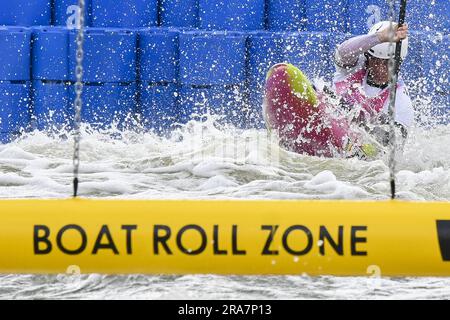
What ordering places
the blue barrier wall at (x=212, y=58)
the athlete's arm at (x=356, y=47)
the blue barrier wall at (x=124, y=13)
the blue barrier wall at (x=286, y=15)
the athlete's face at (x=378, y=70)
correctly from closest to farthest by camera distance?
1. the athlete's arm at (x=356, y=47)
2. the athlete's face at (x=378, y=70)
3. the blue barrier wall at (x=212, y=58)
4. the blue barrier wall at (x=124, y=13)
5. the blue barrier wall at (x=286, y=15)

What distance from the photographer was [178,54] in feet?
28.1

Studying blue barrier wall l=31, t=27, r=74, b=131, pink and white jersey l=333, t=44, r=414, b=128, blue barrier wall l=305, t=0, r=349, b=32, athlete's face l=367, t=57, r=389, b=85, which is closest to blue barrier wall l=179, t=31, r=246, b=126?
blue barrier wall l=305, t=0, r=349, b=32

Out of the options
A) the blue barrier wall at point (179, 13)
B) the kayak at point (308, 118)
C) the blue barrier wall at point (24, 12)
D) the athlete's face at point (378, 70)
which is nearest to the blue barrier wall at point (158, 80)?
the blue barrier wall at point (179, 13)

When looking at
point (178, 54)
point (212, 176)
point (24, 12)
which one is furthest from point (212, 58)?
point (212, 176)

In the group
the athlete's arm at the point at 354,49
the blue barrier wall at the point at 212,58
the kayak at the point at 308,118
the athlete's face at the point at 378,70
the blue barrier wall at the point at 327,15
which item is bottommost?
the kayak at the point at 308,118

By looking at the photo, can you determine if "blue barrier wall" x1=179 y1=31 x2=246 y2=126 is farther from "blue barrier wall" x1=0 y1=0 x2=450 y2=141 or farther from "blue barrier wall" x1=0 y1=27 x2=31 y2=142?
"blue barrier wall" x1=0 y1=27 x2=31 y2=142

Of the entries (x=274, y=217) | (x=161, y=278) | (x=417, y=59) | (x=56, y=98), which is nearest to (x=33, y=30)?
(x=56, y=98)

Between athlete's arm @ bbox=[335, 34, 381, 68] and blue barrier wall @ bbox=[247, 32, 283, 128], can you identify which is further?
blue barrier wall @ bbox=[247, 32, 283, 128]

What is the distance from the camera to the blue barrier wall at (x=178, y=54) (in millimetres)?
8430

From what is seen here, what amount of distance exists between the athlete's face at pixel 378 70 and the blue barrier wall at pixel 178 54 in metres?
1.85

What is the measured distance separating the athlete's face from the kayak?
0.99 ft

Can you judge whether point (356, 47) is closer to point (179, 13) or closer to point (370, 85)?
point (370, 85)

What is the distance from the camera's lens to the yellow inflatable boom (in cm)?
319

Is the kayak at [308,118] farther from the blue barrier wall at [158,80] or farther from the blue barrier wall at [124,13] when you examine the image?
the blue barrier wall at [124,13]
